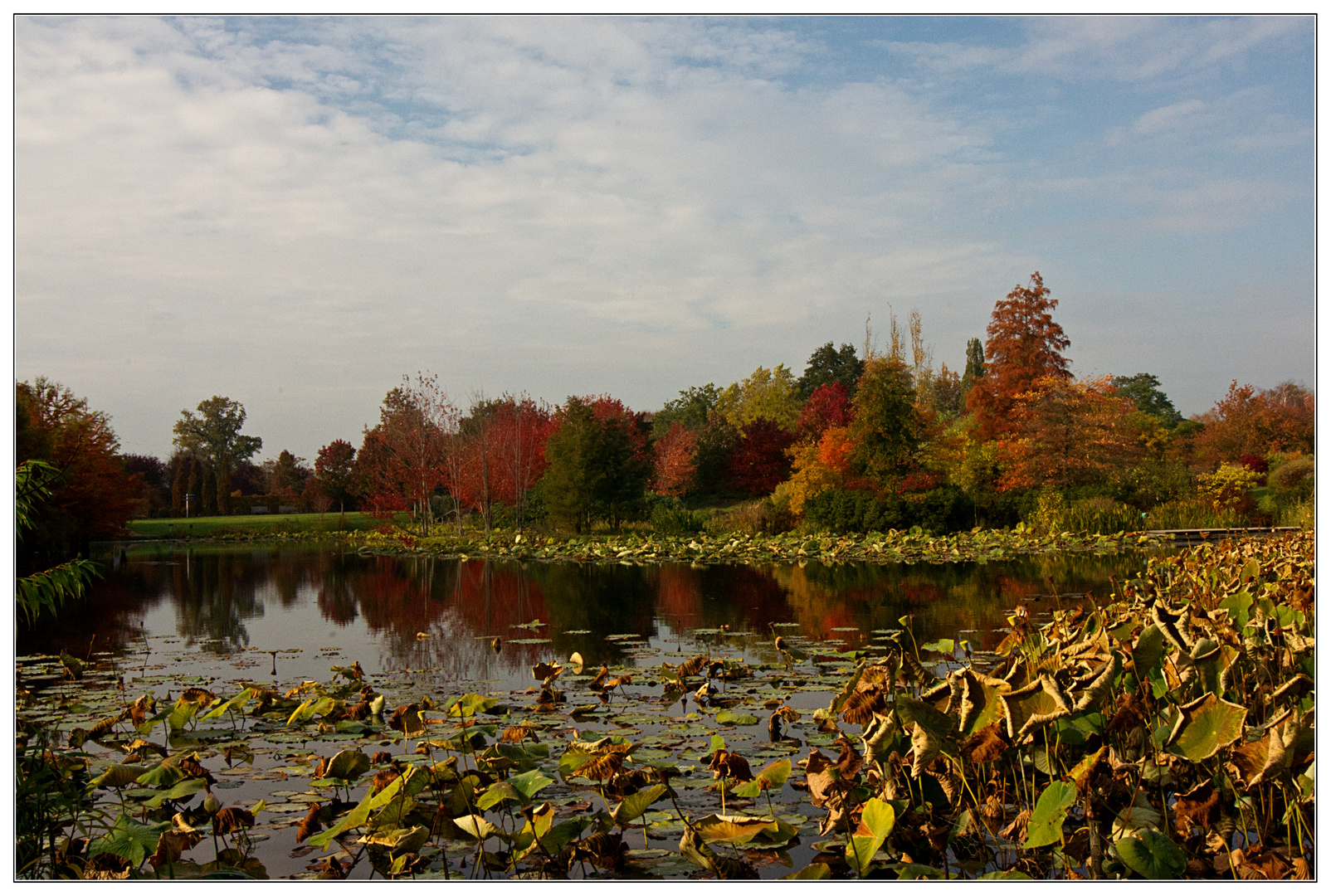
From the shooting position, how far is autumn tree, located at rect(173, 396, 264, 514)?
133ft

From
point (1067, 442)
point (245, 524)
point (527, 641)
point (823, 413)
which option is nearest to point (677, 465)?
point (823, 413)

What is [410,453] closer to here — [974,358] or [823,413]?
[823,413]

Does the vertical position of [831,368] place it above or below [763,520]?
above

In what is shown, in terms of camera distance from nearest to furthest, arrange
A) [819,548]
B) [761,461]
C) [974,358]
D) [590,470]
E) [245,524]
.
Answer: [819,548]
[590,470]
[761,461]
[245,524]
[974,358]

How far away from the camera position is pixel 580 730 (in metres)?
4.22

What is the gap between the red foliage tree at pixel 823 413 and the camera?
28233 mm

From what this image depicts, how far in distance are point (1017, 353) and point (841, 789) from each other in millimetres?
29136

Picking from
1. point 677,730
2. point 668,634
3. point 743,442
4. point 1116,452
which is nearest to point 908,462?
point 1116,452

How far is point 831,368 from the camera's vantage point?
134ft

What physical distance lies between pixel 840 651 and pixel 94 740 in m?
4.44

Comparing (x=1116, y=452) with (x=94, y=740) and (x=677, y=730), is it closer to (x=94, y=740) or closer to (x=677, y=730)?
(x=677, y=730)

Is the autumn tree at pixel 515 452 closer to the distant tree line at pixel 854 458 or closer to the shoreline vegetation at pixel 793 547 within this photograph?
the distant tree line at pixel 854 458

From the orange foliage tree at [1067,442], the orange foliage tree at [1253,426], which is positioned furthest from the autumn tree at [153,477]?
the orange foliage tree at [1253,426]

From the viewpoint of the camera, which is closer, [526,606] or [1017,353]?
[526,606]
